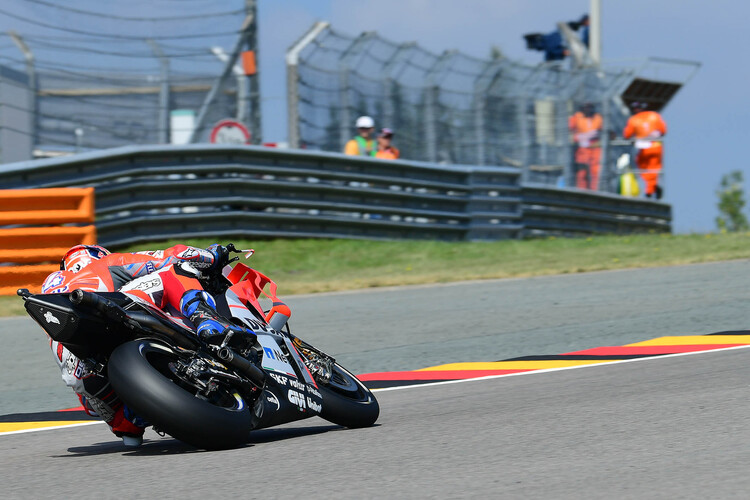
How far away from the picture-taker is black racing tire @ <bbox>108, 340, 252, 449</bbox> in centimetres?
443

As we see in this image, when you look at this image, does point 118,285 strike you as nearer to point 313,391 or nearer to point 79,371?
point 79,371

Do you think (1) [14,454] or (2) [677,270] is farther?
(2) [677,270]

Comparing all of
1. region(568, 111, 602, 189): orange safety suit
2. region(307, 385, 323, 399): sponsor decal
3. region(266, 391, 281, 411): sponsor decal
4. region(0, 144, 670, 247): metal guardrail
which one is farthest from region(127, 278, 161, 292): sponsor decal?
region(568, 111, 602, 189): orange safety suit

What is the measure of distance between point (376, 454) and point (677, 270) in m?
8.41

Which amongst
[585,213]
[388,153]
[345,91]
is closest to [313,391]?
[388,153]

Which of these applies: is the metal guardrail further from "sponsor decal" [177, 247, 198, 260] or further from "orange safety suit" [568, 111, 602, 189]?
"sponsor decal" [177, 247, 198, 260]

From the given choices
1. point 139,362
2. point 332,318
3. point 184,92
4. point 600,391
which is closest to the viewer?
point 139,362

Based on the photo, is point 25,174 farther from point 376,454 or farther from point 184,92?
point 376,454

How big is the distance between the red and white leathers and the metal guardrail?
7742mm

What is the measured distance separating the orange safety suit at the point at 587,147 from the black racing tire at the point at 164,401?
15241 millimetres

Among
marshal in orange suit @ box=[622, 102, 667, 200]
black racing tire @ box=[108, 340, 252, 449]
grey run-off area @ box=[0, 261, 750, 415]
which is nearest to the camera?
black racing tire @ box=[108, 340, 252, 449]

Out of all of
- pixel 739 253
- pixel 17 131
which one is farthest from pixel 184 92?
pixel 739 253

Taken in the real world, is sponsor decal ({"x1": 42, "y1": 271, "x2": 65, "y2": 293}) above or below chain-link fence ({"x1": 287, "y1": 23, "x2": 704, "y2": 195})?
below

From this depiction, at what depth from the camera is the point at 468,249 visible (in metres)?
14.7
